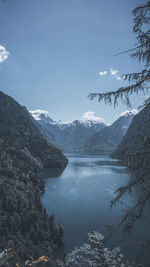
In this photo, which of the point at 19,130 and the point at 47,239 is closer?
the point at 47,239

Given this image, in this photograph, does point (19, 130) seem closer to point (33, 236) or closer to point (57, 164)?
point (57, 164)

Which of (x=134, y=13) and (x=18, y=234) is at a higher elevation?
(x=134, y=13)

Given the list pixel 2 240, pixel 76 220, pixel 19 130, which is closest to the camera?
pixel 2 240

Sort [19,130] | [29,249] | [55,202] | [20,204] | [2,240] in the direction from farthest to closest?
[19,130] < [55,202] < [20,204] < [2,240] < [29,249]

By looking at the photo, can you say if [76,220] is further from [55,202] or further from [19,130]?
[19,130]

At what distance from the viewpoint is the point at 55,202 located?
4103 centimetres

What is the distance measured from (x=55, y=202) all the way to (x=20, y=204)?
31.0 ft

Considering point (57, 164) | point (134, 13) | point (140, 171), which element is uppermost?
point (134, 13)

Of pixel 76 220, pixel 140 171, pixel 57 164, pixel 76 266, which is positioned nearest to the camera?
pixel 140 171

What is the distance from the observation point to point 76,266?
17.4m

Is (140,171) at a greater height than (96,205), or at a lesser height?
greater

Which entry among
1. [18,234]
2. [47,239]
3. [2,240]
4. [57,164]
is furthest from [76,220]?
[57,164]

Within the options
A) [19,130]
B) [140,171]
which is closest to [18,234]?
[140,171]

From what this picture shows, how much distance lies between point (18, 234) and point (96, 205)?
1918 cm
